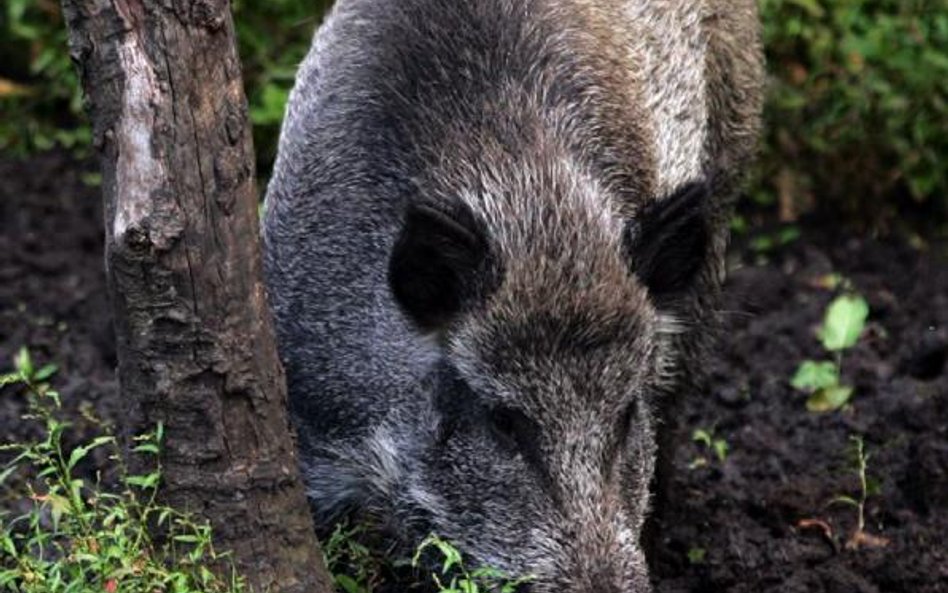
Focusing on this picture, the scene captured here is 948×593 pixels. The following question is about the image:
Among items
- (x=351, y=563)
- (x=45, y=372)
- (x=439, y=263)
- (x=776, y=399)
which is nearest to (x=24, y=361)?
(x=45, y=372)

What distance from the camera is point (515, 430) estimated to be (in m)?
4.50

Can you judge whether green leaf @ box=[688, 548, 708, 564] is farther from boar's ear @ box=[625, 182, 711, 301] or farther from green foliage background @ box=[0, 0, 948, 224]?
green foliage background @ box=[0, 0, 948, 224]

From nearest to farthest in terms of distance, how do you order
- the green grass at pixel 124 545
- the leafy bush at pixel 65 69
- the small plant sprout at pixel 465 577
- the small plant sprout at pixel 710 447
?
the green grass at pixel 124 545, the small plant sprout at pixel 465 577, the small plant sprout at pixel 710 447, the leafy bush at pixel 65 69

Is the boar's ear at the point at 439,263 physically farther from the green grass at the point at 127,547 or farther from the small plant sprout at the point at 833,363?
the small plant sprout at the point at 833,363

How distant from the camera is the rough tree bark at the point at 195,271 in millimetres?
3904

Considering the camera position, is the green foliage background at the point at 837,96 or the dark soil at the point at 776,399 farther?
the green foliage background at the point at 837,96

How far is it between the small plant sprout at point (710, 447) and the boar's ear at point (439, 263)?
153 cm

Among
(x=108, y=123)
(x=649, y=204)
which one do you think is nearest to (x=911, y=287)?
(x=649, y=204)

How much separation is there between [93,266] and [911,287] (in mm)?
3242

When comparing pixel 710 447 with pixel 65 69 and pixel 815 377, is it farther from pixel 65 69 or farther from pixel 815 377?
pixel 65 69

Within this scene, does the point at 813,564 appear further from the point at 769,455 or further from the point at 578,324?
the point at 578,324

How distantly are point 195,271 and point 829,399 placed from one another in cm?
315

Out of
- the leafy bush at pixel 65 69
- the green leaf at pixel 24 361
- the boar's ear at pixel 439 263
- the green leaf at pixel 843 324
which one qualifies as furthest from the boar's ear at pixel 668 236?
the leafy bush at pixel 65 69

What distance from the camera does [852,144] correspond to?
7910 mm
